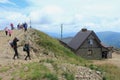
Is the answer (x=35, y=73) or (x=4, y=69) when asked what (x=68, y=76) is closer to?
(x=35, y=73)

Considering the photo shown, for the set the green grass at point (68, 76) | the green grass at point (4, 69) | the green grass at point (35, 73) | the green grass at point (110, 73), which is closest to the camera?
the green grass at point (35, 73)

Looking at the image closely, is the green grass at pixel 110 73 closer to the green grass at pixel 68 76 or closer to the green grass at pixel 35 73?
the green grass at pixel 68 76

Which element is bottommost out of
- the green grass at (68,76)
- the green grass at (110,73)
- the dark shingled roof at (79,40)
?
the green grass at (110,73)

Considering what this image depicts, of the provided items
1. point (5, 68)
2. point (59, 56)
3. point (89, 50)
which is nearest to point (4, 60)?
point (5, 68)

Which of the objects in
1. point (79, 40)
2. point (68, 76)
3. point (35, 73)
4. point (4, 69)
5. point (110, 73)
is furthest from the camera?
point (79, 40)

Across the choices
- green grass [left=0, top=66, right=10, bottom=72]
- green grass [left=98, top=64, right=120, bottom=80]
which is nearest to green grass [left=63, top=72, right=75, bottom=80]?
green grass [left=98, top=64, right=120, bottom=80]

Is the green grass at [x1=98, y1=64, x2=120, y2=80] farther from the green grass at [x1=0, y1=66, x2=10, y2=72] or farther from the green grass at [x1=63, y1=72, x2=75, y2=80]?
the green grass at [x1=0, y1=66, x2=10, y2=72]

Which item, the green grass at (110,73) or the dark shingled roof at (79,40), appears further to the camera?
the dark shingled roof at (79,40)

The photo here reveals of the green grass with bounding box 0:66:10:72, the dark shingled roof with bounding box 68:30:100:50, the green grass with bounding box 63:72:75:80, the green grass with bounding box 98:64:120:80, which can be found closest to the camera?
the green grass with bounding box 63:72:75:80

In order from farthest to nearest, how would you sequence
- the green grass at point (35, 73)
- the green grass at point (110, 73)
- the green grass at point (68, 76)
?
1. the green grass at point (110, 73)
2. the green grass at point (68, 76)
3. the green grass at point (35, 73)

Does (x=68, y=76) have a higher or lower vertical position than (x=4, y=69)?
lower

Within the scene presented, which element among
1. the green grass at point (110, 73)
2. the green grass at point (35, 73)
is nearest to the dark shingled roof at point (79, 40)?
the green grass at point (110, 73)

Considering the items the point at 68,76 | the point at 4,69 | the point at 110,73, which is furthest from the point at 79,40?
the point at 68,76

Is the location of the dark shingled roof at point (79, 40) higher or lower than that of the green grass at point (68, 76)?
higher
